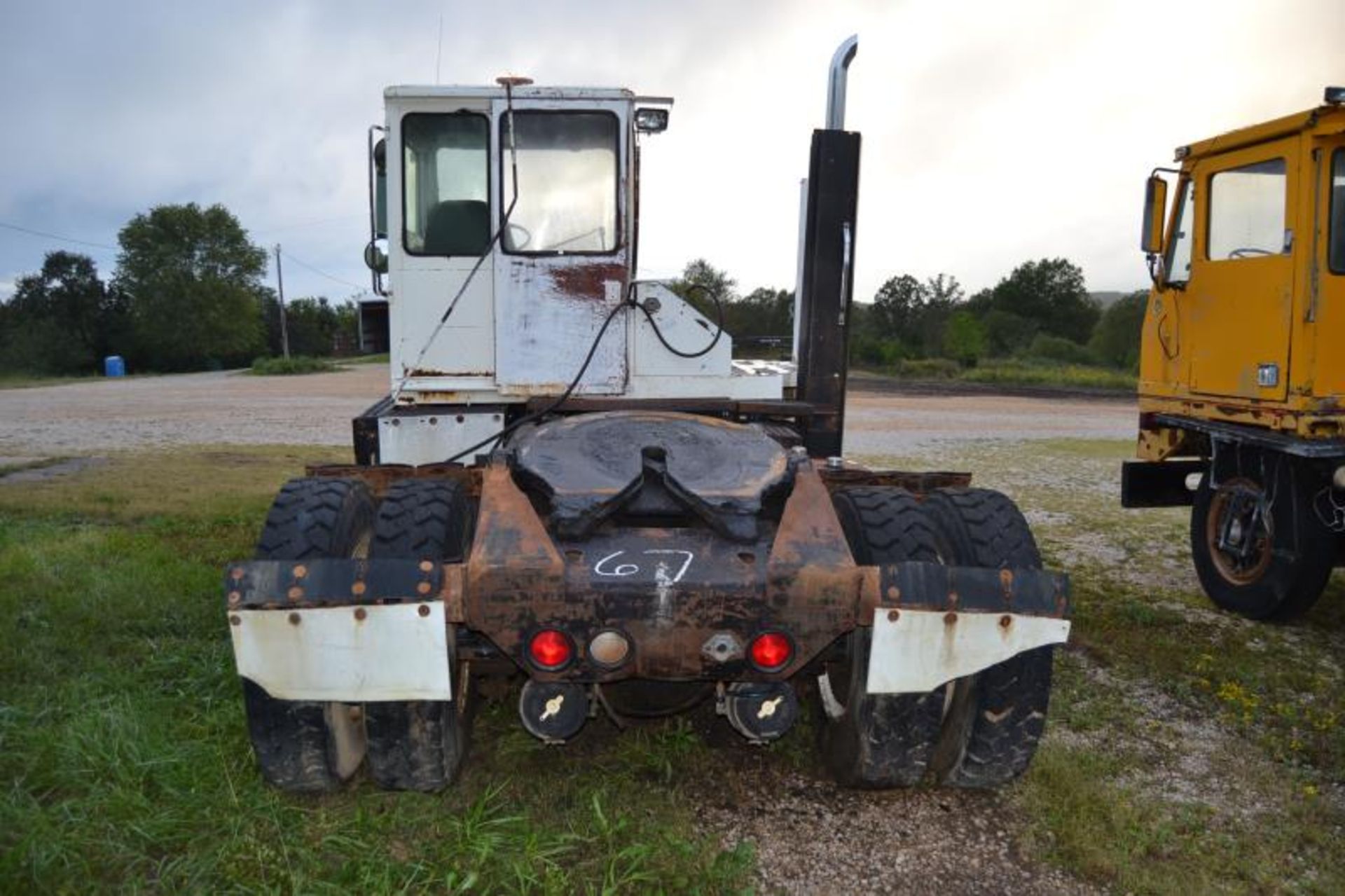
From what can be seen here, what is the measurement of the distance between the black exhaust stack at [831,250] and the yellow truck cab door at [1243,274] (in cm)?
275

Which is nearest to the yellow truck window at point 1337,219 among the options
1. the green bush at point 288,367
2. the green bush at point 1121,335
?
the green bush at point 1121,335

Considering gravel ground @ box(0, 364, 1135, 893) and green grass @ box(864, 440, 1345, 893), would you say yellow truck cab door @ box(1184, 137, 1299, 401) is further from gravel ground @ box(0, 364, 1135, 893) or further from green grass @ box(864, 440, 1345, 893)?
gravel ground @ box(0, 364, 1135, 893)

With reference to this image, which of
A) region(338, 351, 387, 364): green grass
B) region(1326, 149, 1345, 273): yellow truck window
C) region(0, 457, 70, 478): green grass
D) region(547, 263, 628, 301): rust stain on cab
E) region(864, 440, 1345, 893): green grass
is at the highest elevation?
region(1326, 149, 1345, 273): yellow truck window

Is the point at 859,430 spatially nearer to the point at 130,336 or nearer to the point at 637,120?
the point at 637,120

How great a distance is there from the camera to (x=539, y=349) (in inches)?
229

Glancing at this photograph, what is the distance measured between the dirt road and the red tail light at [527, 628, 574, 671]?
43.9 feet

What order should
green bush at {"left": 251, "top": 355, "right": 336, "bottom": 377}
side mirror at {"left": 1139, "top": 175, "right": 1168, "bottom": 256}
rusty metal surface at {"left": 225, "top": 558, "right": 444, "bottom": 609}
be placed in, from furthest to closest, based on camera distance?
green bush at {"left": 251, "top": 355, "right": 336, "bottom": 377} < side mirror at {"left": 1139, "top": 175, "right": 1168, "bottom": 256} < rusty metal surface at {"left": 225, "top": 558, "right": 444, "bottom": 609}

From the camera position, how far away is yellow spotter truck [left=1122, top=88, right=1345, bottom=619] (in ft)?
20.0

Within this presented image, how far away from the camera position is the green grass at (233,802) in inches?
129

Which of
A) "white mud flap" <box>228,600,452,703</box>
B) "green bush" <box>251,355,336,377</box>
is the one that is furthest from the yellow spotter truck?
"green bush" <box>251,355,336,377</box>

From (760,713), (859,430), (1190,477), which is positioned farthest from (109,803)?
(859,430)

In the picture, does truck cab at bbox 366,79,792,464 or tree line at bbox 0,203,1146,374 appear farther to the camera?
tree line at bbox 0,203,1146,374

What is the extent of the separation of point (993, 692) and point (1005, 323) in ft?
159

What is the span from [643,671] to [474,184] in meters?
3.47
